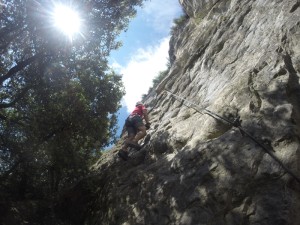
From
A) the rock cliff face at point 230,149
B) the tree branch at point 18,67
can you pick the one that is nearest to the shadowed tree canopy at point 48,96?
the tree branch at point 18,67

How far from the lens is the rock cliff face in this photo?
230 inches

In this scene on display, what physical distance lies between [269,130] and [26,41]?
1120cm

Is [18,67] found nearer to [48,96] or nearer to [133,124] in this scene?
[48,96]

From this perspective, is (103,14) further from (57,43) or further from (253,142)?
(253,142)

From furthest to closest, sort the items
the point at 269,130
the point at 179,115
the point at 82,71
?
the point at 82,71 < the point at 179,115 < the point at 269,130

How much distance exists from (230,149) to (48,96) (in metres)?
9.31

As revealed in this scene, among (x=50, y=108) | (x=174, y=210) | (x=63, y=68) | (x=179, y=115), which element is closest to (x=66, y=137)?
(x=50, y=108)

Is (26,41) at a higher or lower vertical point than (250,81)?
higher

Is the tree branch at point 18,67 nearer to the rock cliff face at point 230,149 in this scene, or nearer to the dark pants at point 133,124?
the dark pants at point 133,124

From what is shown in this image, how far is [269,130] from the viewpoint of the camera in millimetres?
6551

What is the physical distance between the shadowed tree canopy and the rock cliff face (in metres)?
2.45

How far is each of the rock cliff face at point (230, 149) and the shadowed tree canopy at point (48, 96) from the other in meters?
2.45

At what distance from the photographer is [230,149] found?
22.5 feet

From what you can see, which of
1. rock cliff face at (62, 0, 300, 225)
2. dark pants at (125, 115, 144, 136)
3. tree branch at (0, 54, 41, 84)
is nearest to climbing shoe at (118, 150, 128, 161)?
rock cliff face at (62, 0, 300, 225)
